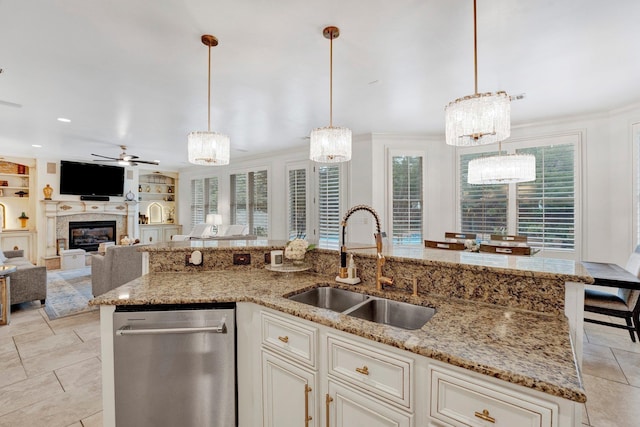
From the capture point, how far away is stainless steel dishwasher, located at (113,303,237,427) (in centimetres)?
156

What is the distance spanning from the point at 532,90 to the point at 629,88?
107 centimetres

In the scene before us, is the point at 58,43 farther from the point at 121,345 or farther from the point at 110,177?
the point at 110,177

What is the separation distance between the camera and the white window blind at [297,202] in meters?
6.52

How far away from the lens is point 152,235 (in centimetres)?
927

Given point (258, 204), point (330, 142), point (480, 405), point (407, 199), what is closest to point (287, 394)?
point (480, 405)

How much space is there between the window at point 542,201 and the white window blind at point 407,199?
1.00 meters

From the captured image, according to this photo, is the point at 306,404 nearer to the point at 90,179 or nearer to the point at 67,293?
the point at 67,293

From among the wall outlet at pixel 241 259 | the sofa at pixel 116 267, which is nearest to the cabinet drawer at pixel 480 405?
the wall outlet at pixel 241 259

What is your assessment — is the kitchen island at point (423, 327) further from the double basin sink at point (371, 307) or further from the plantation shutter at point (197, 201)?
the plantation shutter at point (197, 201)

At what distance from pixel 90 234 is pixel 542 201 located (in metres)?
10.0

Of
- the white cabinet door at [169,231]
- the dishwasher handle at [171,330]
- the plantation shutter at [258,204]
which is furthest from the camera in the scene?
the white cabinet door at [169,231]

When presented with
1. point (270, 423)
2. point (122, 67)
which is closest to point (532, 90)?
point (270, 423)

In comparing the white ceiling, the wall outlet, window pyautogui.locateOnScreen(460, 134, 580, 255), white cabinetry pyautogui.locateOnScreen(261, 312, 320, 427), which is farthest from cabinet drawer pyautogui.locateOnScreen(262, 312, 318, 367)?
window pyautogui.locateOnScreen(460, 134, 580, 255)

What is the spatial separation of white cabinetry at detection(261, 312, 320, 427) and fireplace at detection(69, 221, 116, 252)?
842cm
